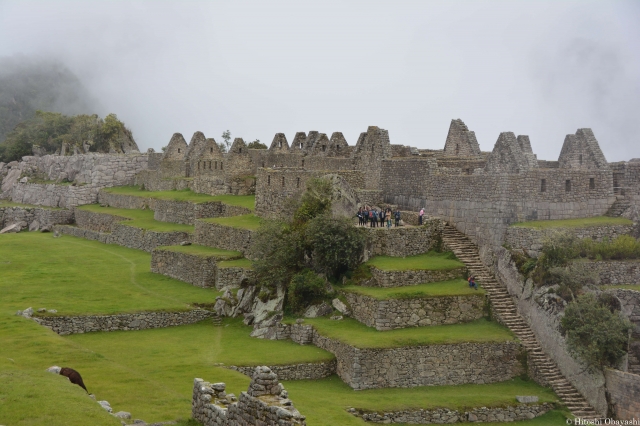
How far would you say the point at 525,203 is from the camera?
34.7 m

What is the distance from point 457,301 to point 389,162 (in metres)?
10.6

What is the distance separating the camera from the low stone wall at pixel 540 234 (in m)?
32.9

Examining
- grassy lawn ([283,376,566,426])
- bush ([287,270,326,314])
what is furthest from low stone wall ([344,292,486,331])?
grassy lawn ([283,376,566,426])

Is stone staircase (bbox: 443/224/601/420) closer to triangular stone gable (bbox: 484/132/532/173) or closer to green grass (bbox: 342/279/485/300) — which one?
green grass (bbox: 342/279/485/300)

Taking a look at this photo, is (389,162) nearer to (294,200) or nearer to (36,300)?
(294,200)

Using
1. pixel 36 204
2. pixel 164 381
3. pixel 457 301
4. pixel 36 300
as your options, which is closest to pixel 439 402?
pixel 457 301

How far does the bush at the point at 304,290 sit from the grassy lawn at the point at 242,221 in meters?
6.71

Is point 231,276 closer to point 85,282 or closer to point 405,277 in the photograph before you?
point 85,282

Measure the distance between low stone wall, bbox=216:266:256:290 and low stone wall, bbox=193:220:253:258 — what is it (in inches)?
73.1

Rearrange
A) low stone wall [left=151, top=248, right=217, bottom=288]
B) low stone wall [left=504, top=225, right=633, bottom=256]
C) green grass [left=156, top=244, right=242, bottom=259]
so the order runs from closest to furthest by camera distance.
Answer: low stone wall [left=504, top=225, right=633, bottom=256]
low stone wall [left=151, top=248, right=217, bottom=288]
green grass [left=156, top=244, right=242, bottom=259]

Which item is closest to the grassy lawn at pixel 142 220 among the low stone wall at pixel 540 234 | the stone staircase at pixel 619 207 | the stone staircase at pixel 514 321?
the stone staircase at pixel 514 321

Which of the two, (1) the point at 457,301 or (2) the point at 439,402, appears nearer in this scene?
(2) the point at 439,402

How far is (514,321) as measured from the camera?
3209cm

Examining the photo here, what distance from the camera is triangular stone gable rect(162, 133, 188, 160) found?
6394cm
